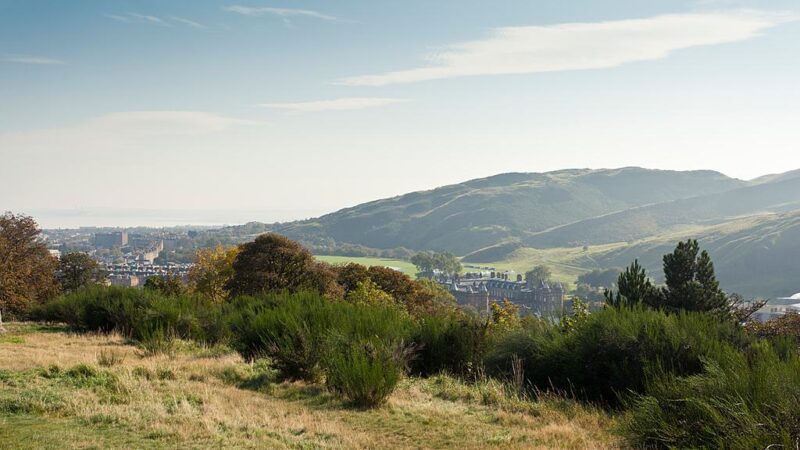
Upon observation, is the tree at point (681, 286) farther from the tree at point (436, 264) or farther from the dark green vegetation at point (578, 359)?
the tree at point (436, 264)

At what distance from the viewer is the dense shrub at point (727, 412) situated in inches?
231

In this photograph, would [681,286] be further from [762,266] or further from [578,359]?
[762,266]

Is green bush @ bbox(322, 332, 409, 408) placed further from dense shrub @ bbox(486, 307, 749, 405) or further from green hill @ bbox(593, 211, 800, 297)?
green hill @ bbox(593, 211, 800, 297)

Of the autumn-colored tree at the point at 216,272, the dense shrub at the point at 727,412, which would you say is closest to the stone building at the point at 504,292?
the autumn-colored tree at the point at 216,272

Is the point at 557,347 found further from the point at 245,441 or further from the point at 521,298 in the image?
the point at 521,298

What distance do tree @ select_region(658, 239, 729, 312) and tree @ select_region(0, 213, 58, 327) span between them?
33513mm

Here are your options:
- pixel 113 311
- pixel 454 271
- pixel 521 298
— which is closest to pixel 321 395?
pixel 113 311

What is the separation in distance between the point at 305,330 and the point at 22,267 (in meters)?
33.6

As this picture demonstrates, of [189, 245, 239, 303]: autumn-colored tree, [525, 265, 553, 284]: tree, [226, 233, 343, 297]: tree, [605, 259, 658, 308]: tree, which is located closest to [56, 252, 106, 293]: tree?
[189, 245, 239, 303]: autumn-colored tree

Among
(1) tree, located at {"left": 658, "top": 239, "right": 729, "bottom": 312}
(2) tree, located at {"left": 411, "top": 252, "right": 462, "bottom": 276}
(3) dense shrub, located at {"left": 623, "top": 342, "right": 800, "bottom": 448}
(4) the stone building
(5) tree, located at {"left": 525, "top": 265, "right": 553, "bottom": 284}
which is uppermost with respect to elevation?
(3) dense shrub, located at {"left": 623, "top": 342, "right": 800, "bottom": 448}

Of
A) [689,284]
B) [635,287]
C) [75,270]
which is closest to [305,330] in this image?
[635,287]

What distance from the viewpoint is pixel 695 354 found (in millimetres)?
11547

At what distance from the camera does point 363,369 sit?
10.7 metres

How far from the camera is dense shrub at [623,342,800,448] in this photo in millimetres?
5879
